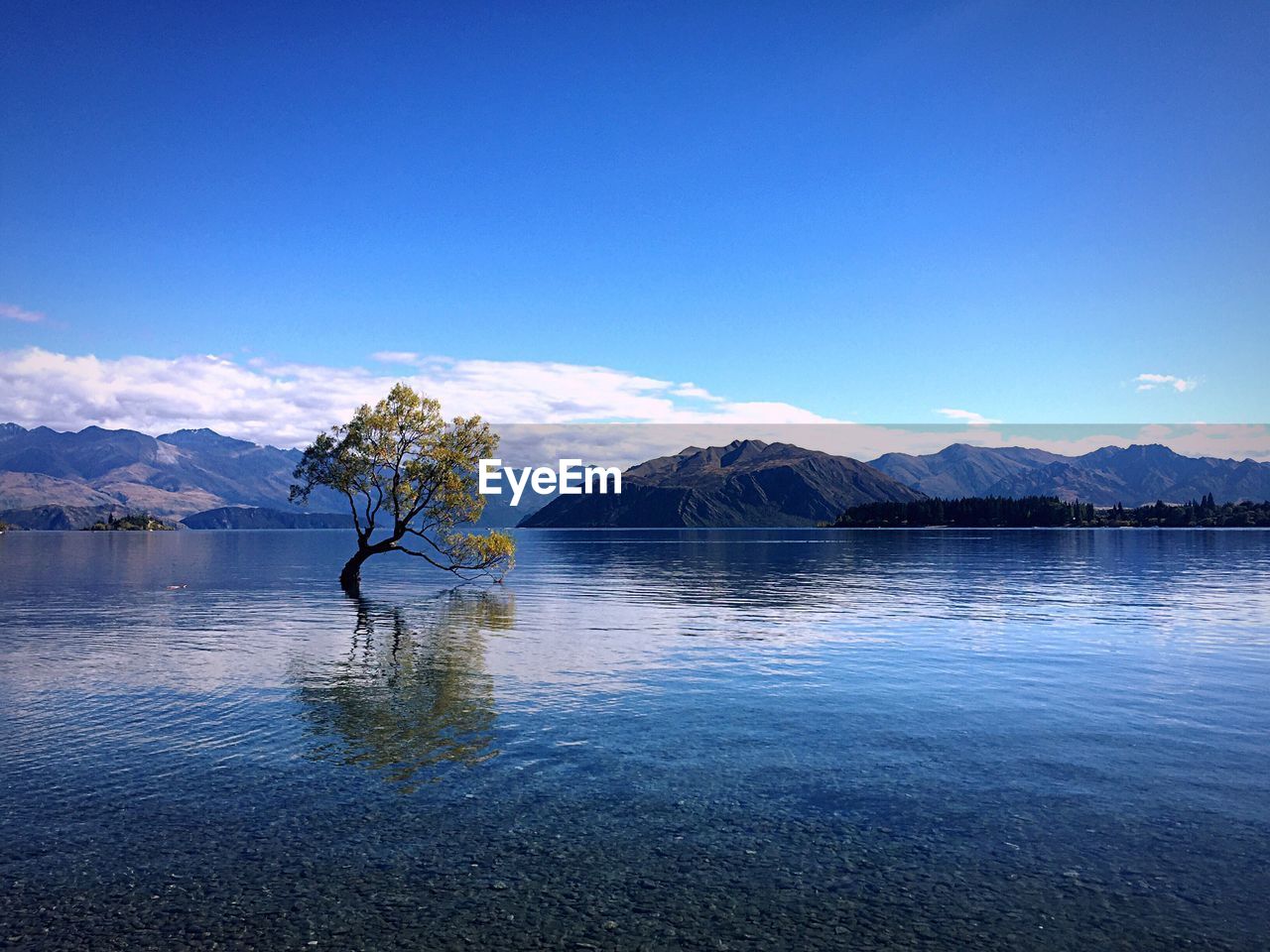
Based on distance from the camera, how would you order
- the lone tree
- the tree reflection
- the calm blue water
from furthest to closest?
the lone tree → the tree reflection → the calm blue water

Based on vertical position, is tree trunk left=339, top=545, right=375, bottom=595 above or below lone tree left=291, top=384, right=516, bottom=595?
below

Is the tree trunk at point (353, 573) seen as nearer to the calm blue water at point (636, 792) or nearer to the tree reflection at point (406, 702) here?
the tree reflection at point (406, 702)

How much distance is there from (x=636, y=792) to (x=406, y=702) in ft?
48.1

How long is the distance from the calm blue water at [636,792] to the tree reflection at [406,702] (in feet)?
0.75

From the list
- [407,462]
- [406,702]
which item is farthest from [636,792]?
[407,462]

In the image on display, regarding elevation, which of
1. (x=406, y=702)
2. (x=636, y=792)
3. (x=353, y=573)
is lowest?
(x=353, y=573)

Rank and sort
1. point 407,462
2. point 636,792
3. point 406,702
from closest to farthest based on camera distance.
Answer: point 636,792, point 406,702, point 407,462

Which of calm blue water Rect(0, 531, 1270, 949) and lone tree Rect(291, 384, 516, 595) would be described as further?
lone tree Rect(291, 384, 516, 595)

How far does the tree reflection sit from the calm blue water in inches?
9.1

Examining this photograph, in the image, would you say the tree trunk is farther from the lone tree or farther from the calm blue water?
the calm blue water

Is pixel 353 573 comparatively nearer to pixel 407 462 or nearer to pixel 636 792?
pixel 407 462

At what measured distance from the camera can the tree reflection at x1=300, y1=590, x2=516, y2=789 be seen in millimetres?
25953

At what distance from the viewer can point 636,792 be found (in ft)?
74.2

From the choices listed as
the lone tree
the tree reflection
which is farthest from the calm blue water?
the lone tree
